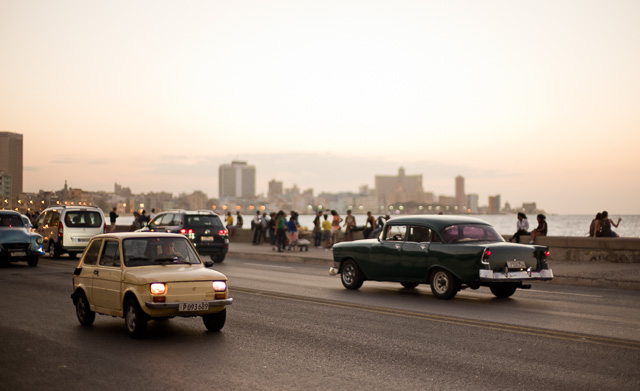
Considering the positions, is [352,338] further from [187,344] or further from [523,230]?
[523,230]

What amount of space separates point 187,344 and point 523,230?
20568mm

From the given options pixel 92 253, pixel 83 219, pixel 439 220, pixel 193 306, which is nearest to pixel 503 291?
pixel 439 220

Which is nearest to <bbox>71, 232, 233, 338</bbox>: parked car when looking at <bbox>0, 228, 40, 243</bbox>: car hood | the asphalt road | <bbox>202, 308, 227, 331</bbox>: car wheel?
<bbox>202, 308, 227, 331</bbox>: car wheel

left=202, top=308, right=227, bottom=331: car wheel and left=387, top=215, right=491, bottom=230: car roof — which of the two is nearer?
left=202, top=308, right=227, bottom=331: car wheel

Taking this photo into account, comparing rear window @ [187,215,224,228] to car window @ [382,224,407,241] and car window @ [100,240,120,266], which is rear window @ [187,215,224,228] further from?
car window @ [100,240,120,266]

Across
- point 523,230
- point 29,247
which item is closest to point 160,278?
point 29,247

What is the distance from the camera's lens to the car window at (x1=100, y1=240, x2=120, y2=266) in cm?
1102

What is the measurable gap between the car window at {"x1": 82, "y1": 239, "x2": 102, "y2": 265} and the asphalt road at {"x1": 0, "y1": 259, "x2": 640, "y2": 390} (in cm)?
100

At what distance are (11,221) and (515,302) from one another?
57.4 feet

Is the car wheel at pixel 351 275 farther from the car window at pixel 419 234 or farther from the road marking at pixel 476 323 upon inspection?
the road marking at pixel 476 323

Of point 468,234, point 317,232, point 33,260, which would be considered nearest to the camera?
point 468,234

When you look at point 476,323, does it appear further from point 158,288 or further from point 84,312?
point 84,312

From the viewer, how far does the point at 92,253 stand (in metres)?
11.7

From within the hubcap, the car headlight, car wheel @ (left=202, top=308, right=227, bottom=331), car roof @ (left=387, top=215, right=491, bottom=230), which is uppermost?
car roof @ (left=387, top=215, right=491, bottom=230)
